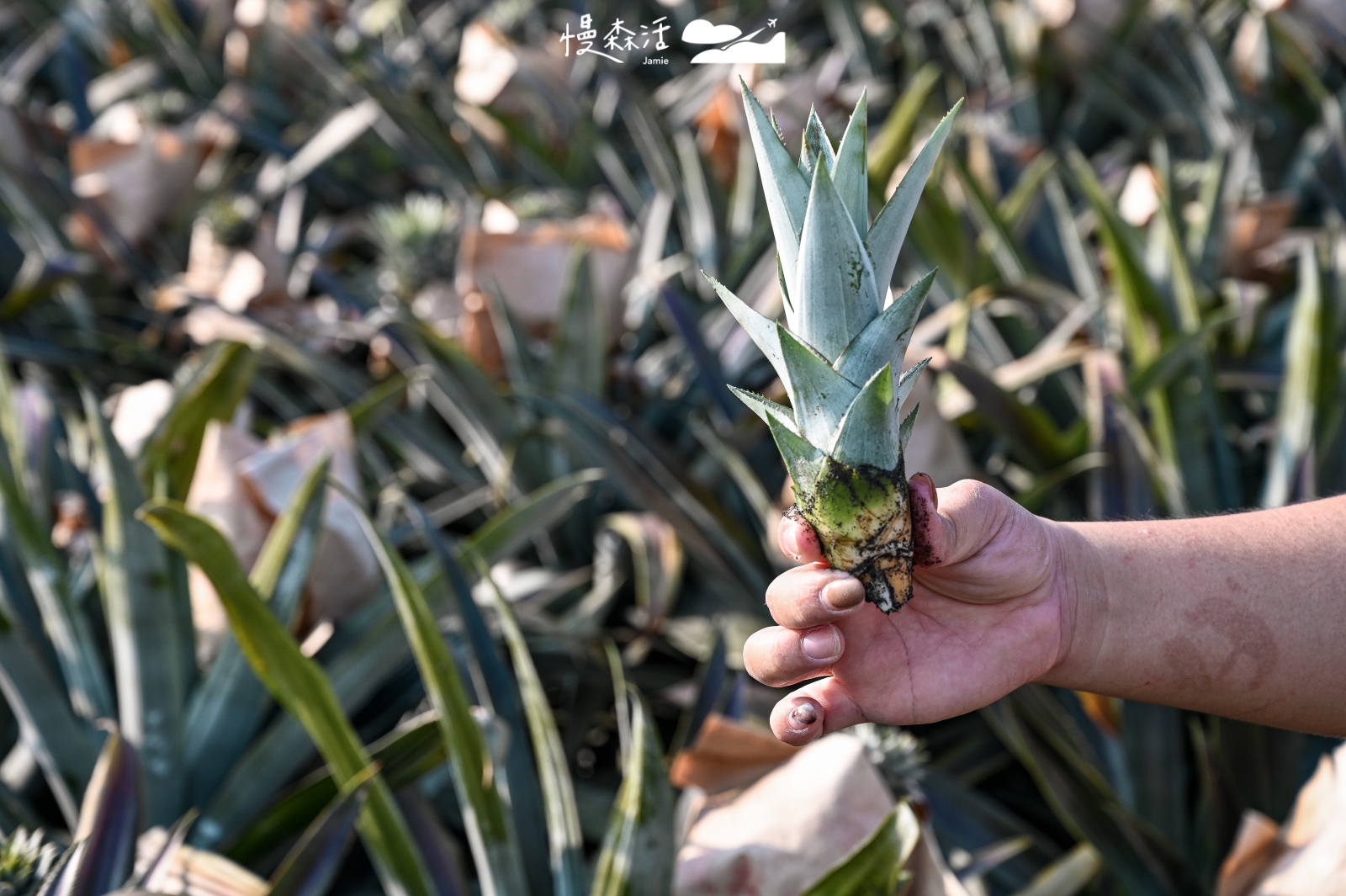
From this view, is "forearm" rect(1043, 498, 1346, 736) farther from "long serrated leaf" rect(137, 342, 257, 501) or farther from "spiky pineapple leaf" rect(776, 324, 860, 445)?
"long serrated leaf" rect(137, 342, 257, 501)

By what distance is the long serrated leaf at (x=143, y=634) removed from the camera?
2.92 feet

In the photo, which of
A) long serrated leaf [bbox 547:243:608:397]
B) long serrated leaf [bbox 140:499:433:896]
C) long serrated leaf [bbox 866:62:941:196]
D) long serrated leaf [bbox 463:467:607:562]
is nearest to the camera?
long serrated leaf [bbox 140:499:433:896]

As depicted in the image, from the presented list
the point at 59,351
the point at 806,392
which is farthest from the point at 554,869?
the point at 59,351

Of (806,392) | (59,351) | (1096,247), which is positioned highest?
(806,392)

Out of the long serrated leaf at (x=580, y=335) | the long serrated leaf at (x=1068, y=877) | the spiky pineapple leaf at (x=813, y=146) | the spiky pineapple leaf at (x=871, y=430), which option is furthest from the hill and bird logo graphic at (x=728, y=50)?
the long serrated leaf at (x=1068, y=877)

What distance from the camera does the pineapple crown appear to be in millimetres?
459

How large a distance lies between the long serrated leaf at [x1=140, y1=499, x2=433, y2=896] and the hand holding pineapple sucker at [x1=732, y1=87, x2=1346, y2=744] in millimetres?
358

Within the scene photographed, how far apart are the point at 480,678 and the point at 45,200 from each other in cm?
133

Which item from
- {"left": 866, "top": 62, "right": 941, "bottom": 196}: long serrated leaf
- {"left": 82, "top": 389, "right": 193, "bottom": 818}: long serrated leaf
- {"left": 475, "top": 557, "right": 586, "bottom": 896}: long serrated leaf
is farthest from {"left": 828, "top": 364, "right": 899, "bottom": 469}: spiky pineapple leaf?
{"left": 866, "top": 62, "right": 941, "bottom": 196}: long serrated leaf

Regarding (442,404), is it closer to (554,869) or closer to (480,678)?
(480,678)

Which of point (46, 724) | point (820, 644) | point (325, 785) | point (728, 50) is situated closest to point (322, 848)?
point (325, 785)

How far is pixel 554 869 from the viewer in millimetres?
799

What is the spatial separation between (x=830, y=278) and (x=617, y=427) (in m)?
0.70

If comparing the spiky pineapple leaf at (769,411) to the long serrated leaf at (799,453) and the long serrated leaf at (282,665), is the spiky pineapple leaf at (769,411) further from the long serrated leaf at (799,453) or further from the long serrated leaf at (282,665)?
the long serrated leaf at (282,665)
